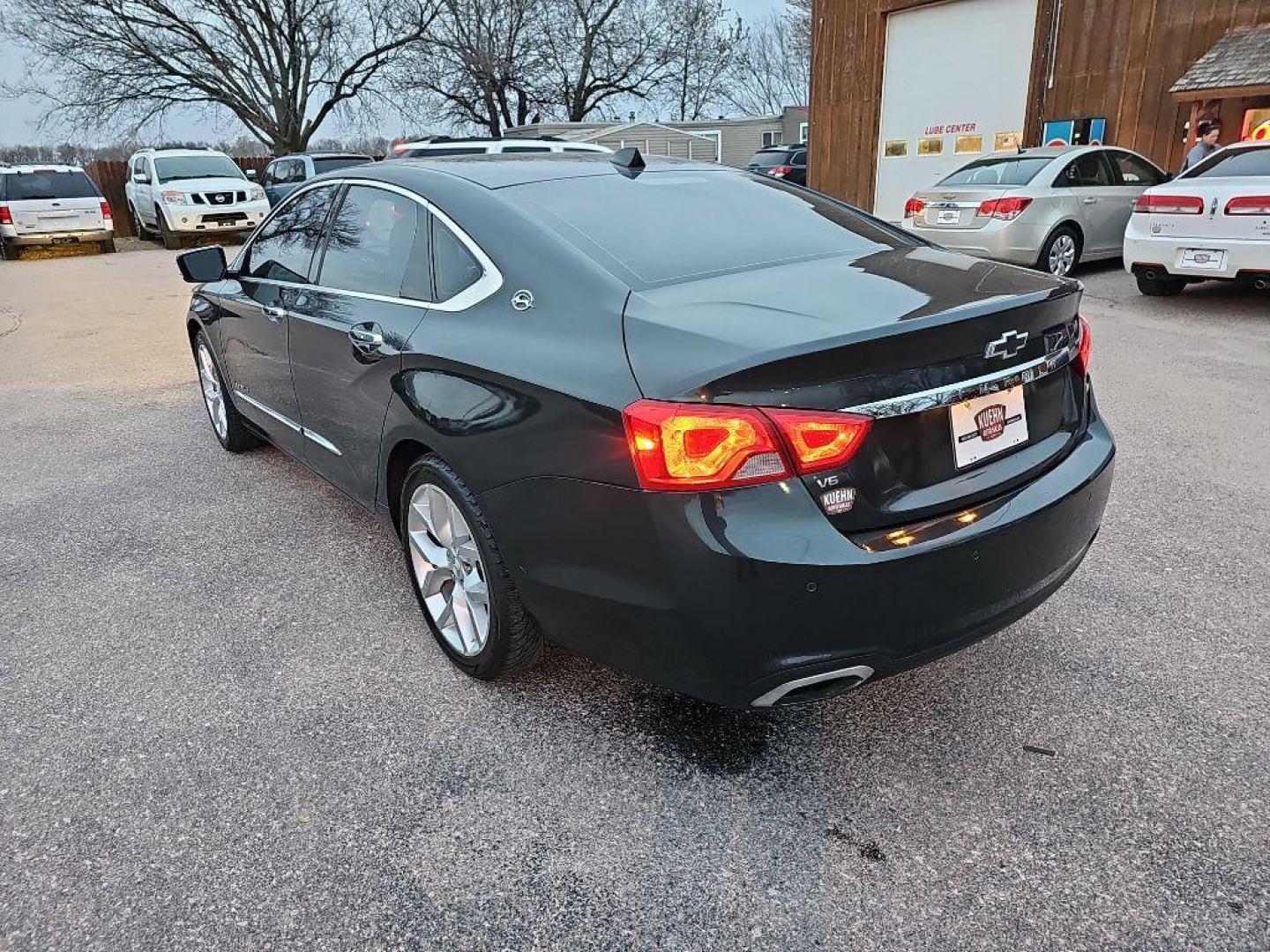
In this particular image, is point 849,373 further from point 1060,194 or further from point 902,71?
point 902,71

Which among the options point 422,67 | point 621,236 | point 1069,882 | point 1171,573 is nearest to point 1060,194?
point 1171,573

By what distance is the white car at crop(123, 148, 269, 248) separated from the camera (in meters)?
17.7

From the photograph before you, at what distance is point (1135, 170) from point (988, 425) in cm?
1088

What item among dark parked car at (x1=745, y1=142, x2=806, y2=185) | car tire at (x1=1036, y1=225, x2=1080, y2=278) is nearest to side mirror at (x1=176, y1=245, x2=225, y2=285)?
car tire at (x1=1036, y1=225, x2=1080, y2=278)

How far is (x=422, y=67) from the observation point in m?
35.7

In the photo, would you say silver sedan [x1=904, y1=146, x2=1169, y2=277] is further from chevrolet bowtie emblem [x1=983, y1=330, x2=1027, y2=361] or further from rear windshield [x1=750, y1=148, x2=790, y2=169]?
rear windshield [x1=750, y1=148, x2=790, y2=169]

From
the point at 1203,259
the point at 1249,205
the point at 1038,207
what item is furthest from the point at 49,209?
the point at 1249,205

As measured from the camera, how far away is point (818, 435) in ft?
6.48

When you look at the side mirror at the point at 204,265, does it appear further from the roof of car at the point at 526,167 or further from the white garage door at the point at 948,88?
the white garage door at the point at 948,88

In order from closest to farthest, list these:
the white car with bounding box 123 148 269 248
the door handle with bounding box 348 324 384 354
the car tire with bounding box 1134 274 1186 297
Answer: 1. the door handle with bounding box 348 324 384 354
2. the car tire with bounding box 1134 274 1186 297
3. the white car with bounding box 123 148 269 248

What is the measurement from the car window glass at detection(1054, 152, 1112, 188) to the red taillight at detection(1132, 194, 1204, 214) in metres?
1.83

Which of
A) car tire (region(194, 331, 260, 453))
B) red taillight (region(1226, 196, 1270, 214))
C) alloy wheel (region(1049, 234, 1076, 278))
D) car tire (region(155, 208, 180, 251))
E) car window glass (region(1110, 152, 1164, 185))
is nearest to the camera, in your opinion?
car tire (region(194, 331, 260, 453))

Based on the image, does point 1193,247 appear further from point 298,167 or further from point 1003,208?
point 298,167

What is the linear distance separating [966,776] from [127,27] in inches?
1518
